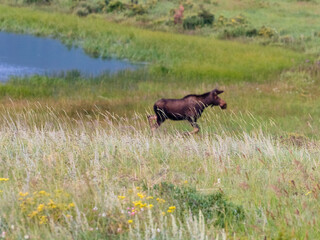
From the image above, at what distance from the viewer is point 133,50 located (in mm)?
22953

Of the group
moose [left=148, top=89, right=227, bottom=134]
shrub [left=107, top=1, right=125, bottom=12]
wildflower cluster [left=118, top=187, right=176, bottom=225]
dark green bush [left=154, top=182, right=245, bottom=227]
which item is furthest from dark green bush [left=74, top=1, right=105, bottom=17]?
wildflower cluster [left=118, top=187, right=176, bottom=225]

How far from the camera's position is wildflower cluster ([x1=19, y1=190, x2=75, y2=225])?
13.3 feet

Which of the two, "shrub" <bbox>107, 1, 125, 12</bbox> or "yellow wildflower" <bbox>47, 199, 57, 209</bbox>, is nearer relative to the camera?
"yellow wildflower" <bbox>47, 199, 57, 209</bbox>

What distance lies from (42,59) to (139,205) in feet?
59.5

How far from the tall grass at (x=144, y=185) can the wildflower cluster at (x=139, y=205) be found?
0.08ft

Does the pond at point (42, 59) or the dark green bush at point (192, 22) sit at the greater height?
the dark green bush at point (192, 22)

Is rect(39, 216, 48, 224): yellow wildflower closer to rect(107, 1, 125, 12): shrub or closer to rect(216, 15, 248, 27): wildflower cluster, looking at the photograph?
rect(216, 15, 248, 27): wildflower cluster

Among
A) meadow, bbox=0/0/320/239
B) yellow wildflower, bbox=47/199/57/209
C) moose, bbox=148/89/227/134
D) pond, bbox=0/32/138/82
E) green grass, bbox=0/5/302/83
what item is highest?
yellow wildflower, bbox=47/199/57/209

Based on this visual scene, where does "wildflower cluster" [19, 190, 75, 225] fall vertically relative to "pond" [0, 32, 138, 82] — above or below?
above

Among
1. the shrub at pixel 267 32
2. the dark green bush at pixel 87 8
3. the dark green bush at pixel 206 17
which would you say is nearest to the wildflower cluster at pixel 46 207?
the shrub at pixel 267 32

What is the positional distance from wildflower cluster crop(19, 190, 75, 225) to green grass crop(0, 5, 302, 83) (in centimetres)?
1440

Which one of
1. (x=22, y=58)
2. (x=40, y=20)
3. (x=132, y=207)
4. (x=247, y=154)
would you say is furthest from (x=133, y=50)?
(x=132, y=207)

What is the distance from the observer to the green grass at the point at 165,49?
779 inches

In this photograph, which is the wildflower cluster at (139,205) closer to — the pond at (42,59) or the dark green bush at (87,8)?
the pond at (42,59)
